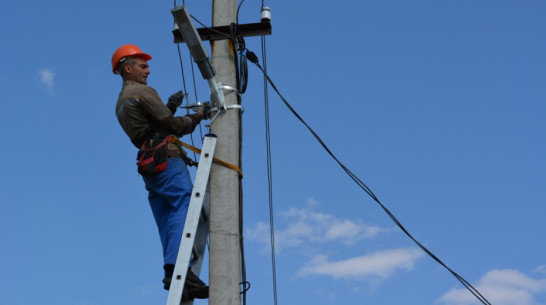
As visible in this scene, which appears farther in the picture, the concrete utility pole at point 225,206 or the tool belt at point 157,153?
the tool belt at point 157,153

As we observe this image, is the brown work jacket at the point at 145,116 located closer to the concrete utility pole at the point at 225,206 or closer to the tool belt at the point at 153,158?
the tool belt at the point at 153,158

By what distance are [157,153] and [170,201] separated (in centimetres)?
33

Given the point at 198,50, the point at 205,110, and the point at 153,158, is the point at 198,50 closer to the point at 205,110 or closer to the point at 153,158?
the point at 205,110

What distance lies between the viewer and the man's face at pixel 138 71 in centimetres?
530

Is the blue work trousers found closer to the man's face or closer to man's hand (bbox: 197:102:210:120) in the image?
man's hand (bbox: 197:102:210:120)

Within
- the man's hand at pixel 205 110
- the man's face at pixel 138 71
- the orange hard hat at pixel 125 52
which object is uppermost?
the orange hard hat at pixel 125 52

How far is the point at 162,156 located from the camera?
16.0ft

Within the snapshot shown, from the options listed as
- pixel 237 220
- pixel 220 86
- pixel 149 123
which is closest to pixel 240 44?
pixel 220 86

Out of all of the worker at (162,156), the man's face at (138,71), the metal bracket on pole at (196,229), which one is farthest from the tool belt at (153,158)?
the man's face at (138,71)

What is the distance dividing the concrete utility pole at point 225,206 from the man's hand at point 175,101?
12.2 inches

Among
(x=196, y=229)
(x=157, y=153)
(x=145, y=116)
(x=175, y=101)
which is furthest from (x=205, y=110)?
(x=196, y=229)

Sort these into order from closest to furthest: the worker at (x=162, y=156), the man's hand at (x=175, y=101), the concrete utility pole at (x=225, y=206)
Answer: the concrete utility pole at (x=225, y=206)
the worker at (x=162, y=156)
the man's hand at (x=175, y=101)

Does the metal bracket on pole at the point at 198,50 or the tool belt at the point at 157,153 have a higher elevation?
the metal bracket on pole at the point at 198,50

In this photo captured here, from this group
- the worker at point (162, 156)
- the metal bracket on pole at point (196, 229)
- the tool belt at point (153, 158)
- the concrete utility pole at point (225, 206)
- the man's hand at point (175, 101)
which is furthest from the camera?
the man's hand at point (175, 101)
